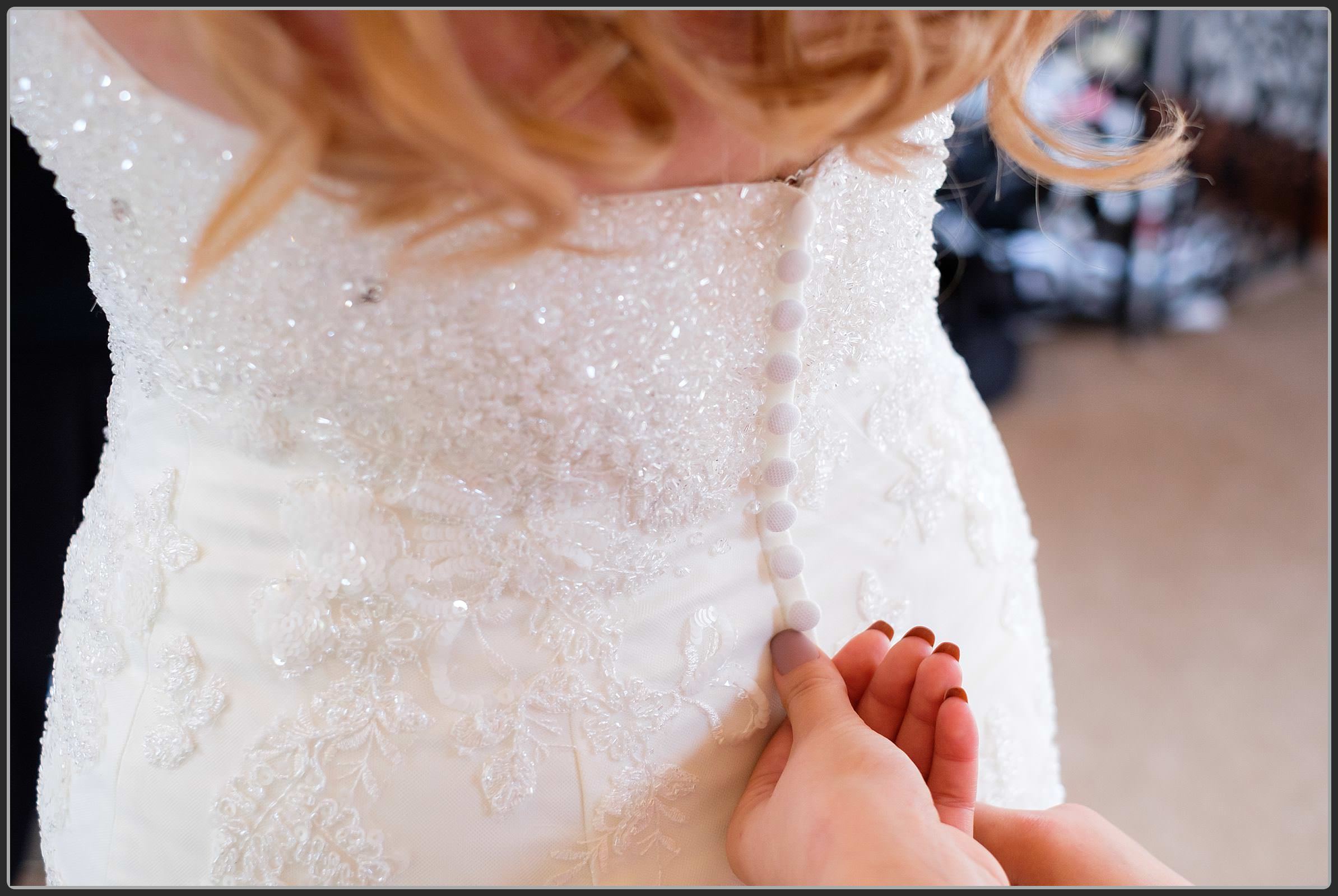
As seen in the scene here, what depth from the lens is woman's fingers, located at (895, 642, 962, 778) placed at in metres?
Answer: 0.67

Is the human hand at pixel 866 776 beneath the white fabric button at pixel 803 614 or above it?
beneath

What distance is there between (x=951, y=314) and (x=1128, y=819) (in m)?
1.48

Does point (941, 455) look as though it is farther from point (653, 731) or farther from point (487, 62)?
point (487, 62)

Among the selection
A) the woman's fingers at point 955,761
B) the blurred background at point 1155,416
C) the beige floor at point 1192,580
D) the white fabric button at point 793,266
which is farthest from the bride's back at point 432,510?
the beige floor at point 1192,580

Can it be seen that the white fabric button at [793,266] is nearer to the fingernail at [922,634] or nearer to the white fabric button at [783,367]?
the white fabric button at [783,367]

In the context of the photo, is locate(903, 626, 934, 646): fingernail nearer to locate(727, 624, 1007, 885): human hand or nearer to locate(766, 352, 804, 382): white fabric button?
locate(727, 624, 1007, 885): human hand

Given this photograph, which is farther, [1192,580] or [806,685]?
[1192,580]

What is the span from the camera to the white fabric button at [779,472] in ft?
2.15

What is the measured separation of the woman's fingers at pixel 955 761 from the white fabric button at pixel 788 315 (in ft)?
0.86

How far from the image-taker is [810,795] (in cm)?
61

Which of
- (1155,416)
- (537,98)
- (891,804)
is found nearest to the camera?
(537,98)

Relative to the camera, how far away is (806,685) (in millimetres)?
675

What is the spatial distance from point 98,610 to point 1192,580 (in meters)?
2.41

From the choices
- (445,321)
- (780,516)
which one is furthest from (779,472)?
(445,321)
